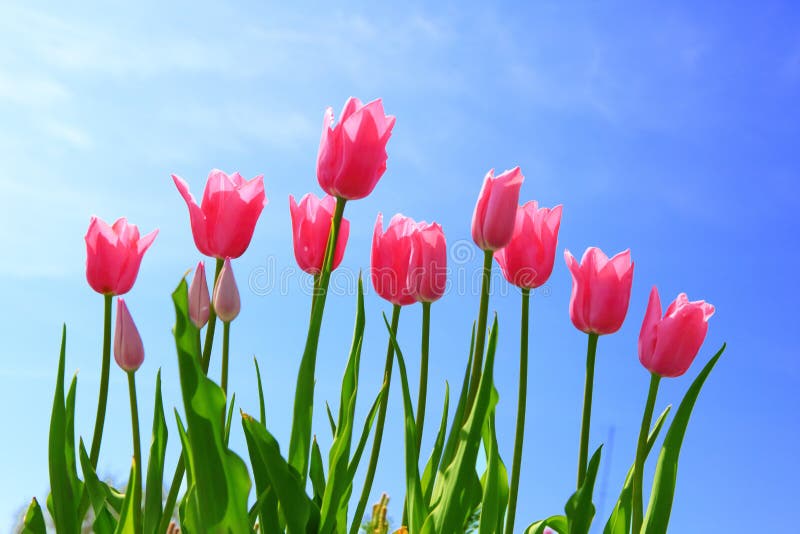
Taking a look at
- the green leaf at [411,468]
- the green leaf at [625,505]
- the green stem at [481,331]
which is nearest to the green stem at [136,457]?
the green leaf at [411,468]

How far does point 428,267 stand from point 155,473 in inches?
42.9

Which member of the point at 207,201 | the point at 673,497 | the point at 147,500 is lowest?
the point at 147,500

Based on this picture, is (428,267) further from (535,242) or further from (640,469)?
(640,469)

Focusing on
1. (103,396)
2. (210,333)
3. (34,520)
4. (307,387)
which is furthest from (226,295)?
(34,520)

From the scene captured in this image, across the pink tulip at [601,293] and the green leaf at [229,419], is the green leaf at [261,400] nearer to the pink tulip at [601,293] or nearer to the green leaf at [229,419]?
the green leaf at [229,419]

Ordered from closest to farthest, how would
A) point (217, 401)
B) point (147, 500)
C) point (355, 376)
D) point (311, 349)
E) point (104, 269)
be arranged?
1. point (217, 401)
2. point (311, 349)
3. point (355, 376)
4. point (147, 500)
5. point (104, 269)

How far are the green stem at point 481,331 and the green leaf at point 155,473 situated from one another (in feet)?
3.23

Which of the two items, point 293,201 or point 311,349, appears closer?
point 311,349

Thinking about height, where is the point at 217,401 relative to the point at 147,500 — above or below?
above

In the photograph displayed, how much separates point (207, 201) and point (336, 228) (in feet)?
1.47

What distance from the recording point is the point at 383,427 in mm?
2736

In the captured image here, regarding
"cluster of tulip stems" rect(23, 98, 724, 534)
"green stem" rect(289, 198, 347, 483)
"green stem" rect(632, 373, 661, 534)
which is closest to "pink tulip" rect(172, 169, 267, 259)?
"cluster of tulip stems" rect(23, 98, 724, 534)

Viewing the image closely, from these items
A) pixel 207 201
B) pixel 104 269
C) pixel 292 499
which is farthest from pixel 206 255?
pixel 292 499

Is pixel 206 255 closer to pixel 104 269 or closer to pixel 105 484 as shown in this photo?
pixel 104 269
